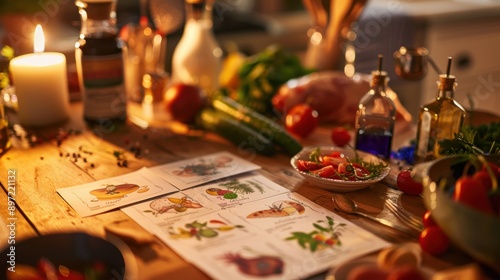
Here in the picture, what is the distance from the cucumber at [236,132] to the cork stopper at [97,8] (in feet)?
1.05

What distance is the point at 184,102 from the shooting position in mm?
1378

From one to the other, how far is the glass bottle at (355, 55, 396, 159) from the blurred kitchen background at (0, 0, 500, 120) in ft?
4.29

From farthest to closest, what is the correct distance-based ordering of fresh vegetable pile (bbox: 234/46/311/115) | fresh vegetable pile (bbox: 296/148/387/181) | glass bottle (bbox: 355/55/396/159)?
fresh vegetable pile (bbox: 234/46/311/115)
glass bottle (bbox: 355/55/396/159)
fresh vegetable pile (bbox: 296/148/387/181)

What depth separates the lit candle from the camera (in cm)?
129

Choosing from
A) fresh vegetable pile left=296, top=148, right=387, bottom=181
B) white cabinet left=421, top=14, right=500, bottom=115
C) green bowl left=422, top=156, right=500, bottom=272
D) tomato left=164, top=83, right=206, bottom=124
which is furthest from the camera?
white cabinet left=421, top=14, right=500, bottom=115

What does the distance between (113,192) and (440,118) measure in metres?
0.63

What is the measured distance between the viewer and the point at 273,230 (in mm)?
871

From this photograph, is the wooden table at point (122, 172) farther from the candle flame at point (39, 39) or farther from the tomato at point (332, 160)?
the candle flame at point (39, 39)

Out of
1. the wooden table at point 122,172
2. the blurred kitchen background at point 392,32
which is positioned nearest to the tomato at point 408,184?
the wooden table at point 122,172

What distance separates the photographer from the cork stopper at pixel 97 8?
1.26 metres

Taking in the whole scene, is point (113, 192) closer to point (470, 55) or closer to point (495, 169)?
point (495, 169)

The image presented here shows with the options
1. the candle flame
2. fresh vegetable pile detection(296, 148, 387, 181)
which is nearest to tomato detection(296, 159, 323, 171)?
fresh vegetable pile detection(296, 148, 387, 181)

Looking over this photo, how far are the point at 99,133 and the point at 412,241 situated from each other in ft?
2.54

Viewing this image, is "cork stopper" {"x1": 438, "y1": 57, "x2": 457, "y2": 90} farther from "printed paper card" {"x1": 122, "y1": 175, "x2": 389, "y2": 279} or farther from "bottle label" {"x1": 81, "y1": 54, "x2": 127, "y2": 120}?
"bottle label" {"x1": 81, "y1": 54, "x2": 127, "y2": 120}
